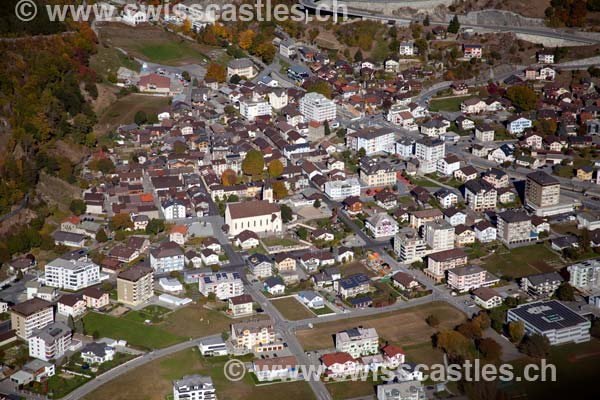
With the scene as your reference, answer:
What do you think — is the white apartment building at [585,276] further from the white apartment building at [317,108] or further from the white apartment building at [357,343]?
the white apartment building at [317,108]

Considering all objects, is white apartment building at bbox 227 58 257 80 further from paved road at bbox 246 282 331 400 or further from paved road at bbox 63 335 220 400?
paved road at bbox 63 335 220 400

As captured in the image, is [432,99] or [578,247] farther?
[432,99]

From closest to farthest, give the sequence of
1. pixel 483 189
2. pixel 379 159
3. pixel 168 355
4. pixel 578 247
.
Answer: pixel 168 355 → pixel 578 247 → pixel 483 189 → pixel 379 159

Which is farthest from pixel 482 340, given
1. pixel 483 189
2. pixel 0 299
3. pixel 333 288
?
pixel 0 299

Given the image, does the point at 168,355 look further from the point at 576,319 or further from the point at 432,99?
the point at 432,99

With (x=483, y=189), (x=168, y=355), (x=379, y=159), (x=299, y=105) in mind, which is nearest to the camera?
(x=168, y=355)

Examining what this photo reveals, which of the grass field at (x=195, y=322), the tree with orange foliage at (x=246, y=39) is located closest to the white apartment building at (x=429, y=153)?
the grass field at (x=195, y=322)
